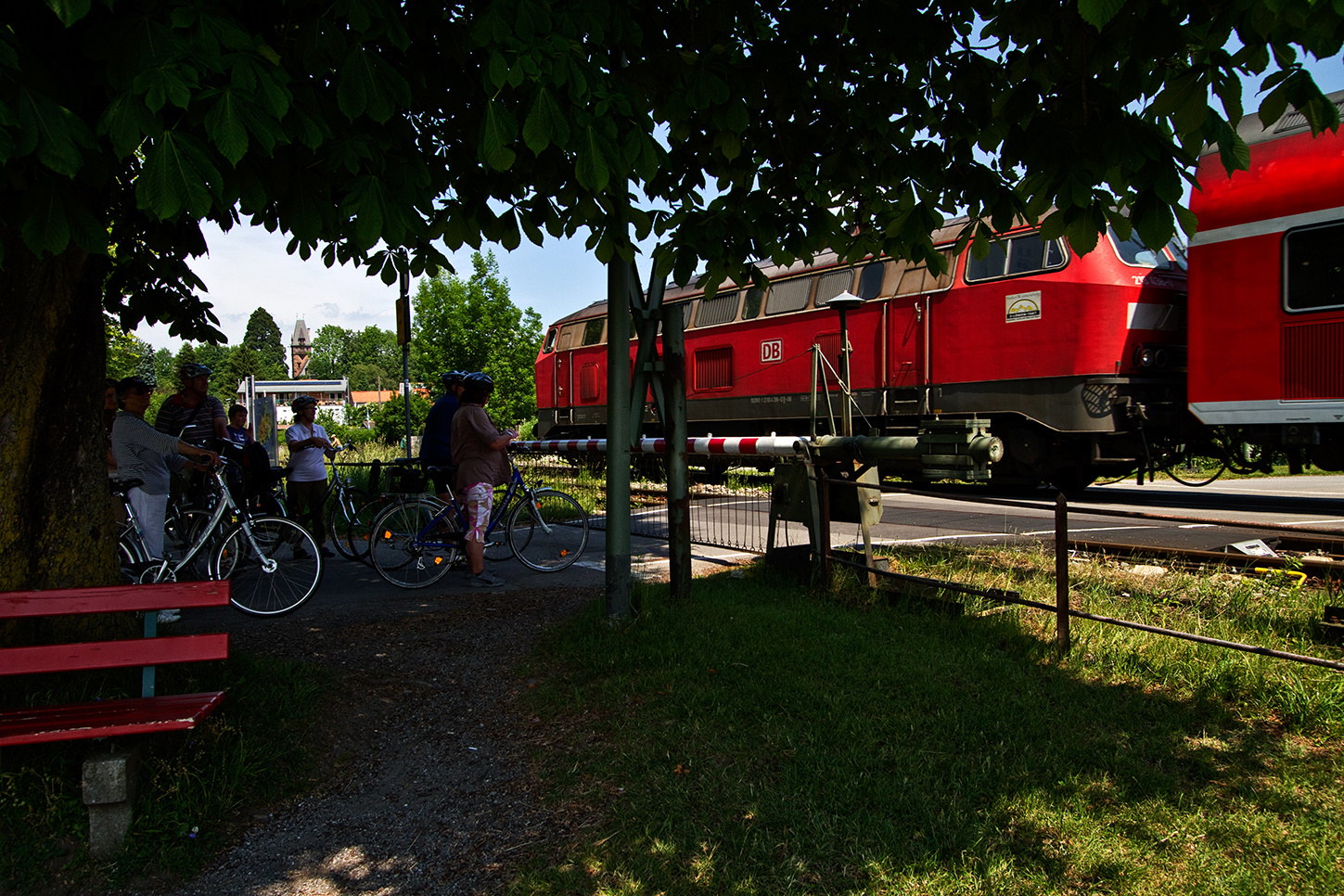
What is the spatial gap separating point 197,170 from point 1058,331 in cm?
1057

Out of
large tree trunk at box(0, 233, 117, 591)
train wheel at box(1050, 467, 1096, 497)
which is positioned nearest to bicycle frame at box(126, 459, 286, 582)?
large tree trunk at box(0, 233, 117, 591)

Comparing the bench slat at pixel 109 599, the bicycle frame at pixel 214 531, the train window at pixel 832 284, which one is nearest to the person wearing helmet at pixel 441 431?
the bicycle frame at pixel 214 531

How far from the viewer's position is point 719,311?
1598cm

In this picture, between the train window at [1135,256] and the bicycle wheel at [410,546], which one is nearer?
the bicycle wheel at [410,546]

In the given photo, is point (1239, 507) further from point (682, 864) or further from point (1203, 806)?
point (682, 864)

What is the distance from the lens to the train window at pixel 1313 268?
28.0ft

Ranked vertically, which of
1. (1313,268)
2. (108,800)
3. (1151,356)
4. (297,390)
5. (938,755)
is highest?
(297,390)

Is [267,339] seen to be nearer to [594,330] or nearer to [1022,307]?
[594,330]

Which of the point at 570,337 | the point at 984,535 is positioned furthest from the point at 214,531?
the point at 570,337

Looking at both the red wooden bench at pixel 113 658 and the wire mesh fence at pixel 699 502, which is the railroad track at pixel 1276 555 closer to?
the wire mesh fence at pixel 699 502

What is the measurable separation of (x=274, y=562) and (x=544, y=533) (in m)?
2.45

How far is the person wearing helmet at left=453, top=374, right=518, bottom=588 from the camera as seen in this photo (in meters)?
6.75

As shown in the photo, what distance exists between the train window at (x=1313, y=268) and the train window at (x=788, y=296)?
693cm

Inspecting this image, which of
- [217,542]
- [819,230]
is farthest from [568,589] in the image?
[819,230]
